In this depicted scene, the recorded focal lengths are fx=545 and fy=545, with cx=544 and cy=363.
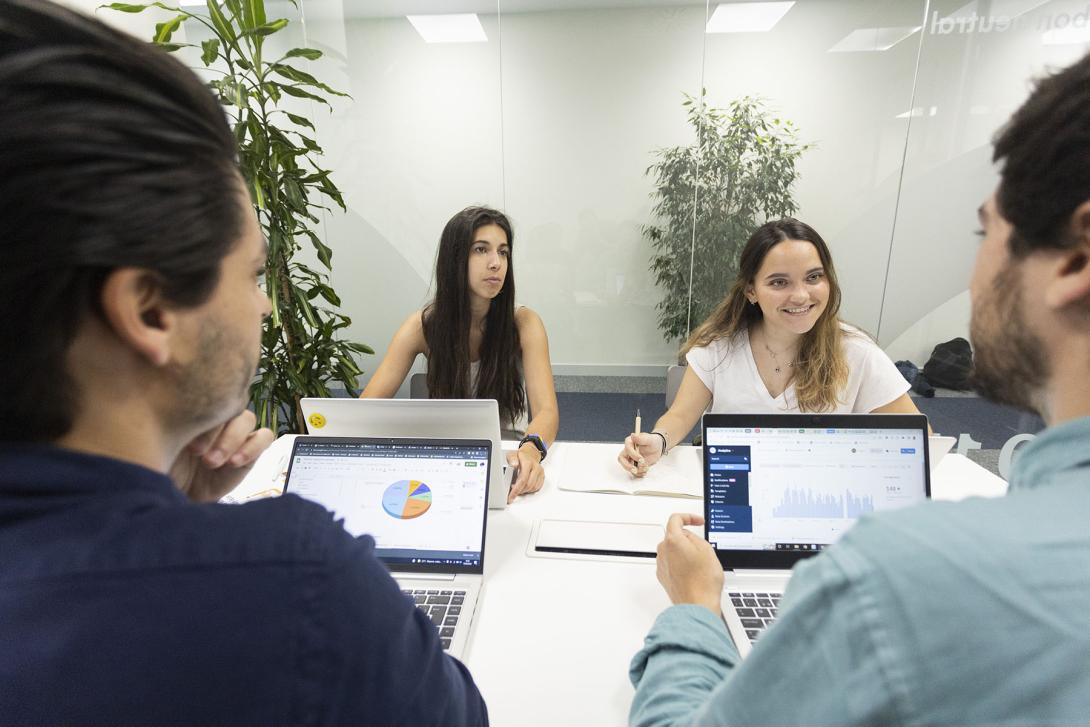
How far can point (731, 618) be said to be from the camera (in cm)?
96

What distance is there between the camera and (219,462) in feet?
2.63

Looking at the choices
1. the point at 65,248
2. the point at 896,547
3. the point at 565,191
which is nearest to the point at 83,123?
the point at 65,248

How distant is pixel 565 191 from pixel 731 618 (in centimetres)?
340

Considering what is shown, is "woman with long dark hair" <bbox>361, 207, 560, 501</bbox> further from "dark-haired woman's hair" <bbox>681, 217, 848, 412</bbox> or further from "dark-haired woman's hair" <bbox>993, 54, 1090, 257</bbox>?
"dark-haired woman's hair" <bbox>993, 54, 1090, 257</bbox>

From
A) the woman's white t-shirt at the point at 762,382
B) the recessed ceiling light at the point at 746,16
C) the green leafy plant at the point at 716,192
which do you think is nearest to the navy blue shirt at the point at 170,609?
the woman's white t-shirt at the point at 762,382

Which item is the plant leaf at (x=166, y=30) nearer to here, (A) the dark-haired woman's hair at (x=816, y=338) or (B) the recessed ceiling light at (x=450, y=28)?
(B) the recessed ceiling light at (x=450, y=28)

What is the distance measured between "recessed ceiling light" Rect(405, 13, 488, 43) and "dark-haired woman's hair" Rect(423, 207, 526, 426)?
209 cm

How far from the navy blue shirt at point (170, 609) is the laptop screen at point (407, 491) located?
0.65m

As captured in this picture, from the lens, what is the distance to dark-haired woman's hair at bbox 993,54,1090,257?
45 centimetres

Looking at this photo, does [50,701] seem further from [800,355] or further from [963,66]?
[963,66]

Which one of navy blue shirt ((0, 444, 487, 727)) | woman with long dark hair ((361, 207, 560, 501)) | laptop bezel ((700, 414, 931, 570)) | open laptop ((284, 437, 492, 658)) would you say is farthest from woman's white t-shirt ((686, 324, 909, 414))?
navy blue shirt ((0, 444, 487, 727))

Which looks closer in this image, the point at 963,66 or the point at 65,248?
the point at 65,248

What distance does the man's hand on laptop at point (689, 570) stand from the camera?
35.0 inches

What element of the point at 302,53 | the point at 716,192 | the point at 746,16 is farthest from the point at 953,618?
the point at 746,16
